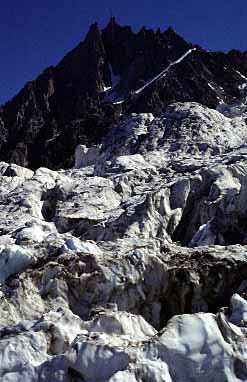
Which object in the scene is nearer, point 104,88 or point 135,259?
point 135,259

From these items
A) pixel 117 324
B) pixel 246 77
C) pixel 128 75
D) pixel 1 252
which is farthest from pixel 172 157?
pixel 128 75

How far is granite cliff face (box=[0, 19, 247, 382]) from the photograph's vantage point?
14.1 meters

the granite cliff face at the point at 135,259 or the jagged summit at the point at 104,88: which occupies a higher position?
the jagged summit at the point at 104,88

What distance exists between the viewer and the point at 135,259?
1952cm

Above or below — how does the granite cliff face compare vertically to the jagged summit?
below

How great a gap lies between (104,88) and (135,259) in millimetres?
126676

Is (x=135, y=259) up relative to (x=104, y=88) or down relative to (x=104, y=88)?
down

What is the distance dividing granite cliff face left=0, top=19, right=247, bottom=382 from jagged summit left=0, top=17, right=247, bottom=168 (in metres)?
31.5

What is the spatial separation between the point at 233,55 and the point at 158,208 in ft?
313

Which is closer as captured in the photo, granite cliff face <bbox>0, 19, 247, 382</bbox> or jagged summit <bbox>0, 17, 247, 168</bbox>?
granite cliff face <bbox>0, 19, 247, 382</bbox>

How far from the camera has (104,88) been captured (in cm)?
14400

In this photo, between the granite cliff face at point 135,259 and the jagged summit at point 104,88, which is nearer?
the granite cliff face at point 135,259

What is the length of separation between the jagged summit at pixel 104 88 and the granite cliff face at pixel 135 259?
31.5 metres

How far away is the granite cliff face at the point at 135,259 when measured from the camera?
14.1 m
